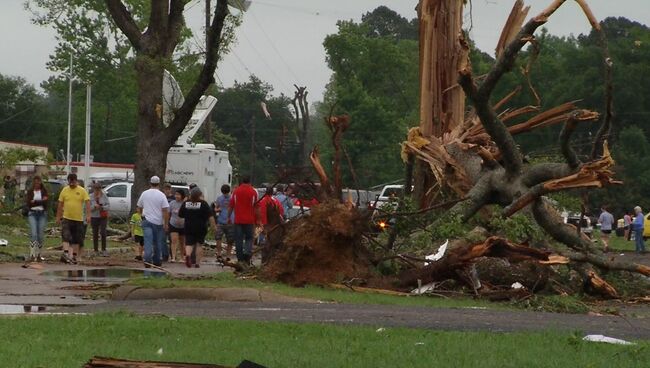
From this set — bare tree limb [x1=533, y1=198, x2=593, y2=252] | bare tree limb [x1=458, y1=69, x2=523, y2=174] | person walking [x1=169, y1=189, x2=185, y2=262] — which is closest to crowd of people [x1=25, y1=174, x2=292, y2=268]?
person walking [x1=169, y1=189, x2=185, y2=262]

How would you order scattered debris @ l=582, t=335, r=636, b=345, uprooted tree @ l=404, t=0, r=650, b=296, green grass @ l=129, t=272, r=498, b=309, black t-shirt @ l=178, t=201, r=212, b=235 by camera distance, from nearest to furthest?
1. scattered debris @ l=582, t=335, r=636, b=345
2. green grass @ l=129, t=272, r=498, b=309
3. uprooted tree @ l=404, t=0, r=650, b=296
4. black t-shirt @ l=178, t=201, r=212, b=235

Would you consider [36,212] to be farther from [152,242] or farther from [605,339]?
[605,339]

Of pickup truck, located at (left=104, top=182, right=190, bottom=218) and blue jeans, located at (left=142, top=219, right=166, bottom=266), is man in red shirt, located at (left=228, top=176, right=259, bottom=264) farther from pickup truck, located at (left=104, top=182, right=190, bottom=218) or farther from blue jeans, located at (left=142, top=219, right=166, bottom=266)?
pickup truck, located at (left=104, top=182, right=190, bottom=218)

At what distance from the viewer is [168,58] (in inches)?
1152

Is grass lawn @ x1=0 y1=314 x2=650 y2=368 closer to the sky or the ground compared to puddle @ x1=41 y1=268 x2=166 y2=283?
closer to the ground

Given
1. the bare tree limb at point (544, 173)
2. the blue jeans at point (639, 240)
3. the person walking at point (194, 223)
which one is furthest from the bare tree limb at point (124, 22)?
the blue jeans at point (639, 240)

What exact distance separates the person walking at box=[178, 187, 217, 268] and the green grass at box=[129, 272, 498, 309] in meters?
5.97

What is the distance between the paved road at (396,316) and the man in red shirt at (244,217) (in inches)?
279

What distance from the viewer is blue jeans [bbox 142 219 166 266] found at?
926 inches

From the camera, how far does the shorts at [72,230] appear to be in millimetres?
24125

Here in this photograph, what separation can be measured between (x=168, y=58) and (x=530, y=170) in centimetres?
1136

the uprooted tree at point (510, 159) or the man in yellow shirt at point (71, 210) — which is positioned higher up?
the uprooted tree at point (510, 159)

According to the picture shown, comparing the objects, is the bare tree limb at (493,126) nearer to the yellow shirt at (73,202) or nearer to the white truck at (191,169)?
the yellow shirt at (73,202)

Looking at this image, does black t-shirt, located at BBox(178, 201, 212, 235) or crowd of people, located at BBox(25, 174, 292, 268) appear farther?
black t-shirt, located at BBox(178, 201, 212, 235)
